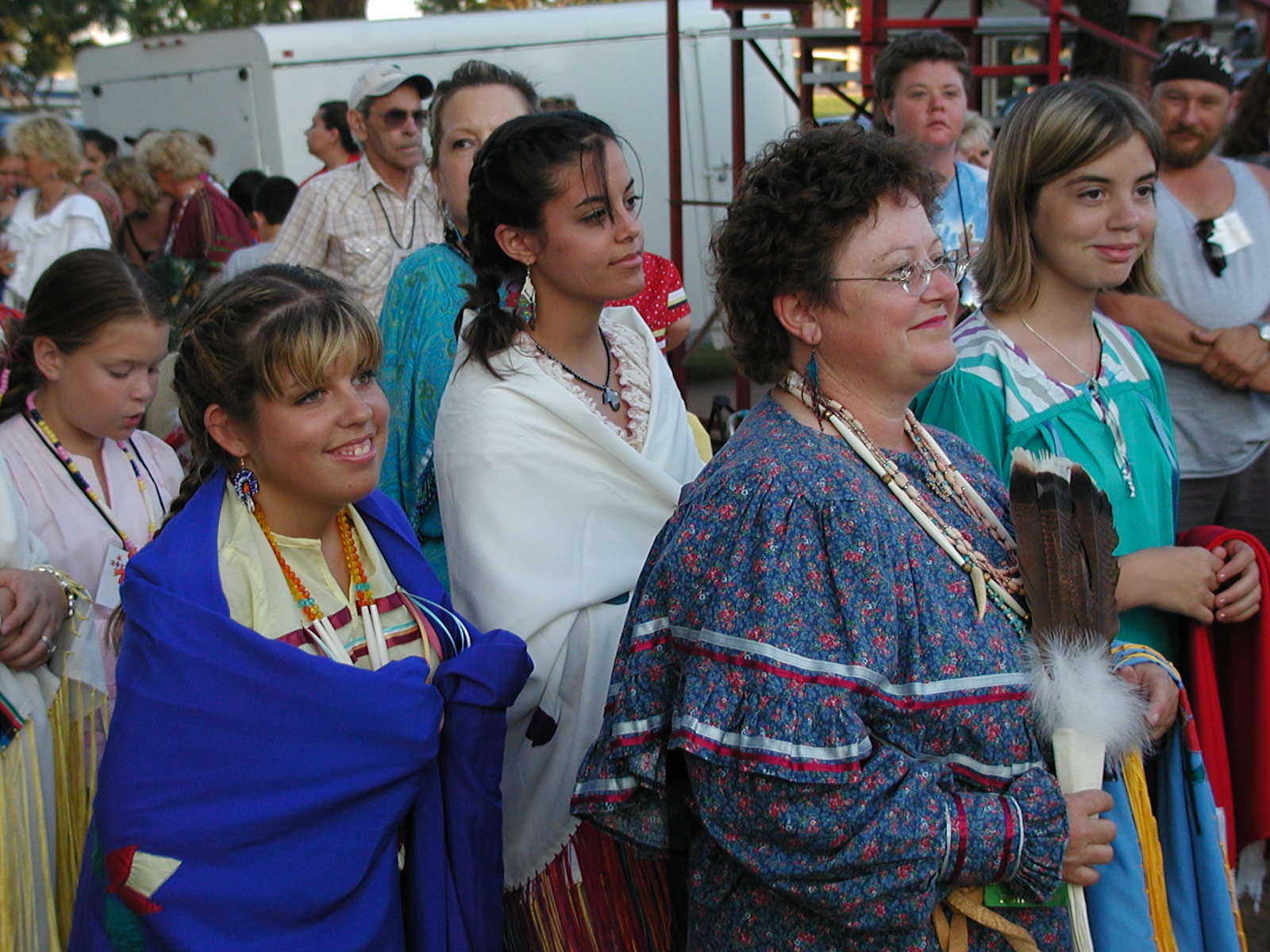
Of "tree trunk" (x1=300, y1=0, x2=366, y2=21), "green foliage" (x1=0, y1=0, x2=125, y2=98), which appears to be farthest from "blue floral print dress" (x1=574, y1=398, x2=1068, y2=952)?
"green foliage" (x1=0, y1=0, x2=125, y2=98)

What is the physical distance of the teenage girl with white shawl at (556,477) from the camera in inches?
91.7

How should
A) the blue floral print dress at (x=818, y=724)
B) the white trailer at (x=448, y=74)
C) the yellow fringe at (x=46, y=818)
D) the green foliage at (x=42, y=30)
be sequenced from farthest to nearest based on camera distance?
the green foliage at (x=42, y=30) < the white trailer at (x=448, y=74) < the yellow fringe at (x=46, y=818) < the blue floral print dress at (x=818, y=724)

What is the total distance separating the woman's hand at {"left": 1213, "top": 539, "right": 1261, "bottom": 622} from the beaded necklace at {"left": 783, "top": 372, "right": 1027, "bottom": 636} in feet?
1.74

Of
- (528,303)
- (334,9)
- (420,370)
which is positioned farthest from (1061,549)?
(334,9)

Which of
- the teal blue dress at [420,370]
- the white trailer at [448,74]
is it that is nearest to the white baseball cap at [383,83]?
the teal blue dress at [420,370]

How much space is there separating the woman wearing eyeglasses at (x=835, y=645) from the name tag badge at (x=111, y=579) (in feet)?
4.40

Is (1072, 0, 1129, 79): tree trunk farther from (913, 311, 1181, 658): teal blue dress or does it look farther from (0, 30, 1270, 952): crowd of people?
(913, 311, 1181, 658): teal blue dress

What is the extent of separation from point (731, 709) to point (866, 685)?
187 mm

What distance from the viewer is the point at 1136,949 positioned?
1.86 m

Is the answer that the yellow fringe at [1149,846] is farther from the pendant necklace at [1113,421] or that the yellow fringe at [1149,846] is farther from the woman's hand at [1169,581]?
the pendant necklace at [1113,421]

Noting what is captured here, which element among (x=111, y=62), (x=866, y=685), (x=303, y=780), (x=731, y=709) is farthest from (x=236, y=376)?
(x=111, y=62)

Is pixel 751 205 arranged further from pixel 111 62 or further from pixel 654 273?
pixel 111 62

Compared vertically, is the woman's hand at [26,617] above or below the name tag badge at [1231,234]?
below

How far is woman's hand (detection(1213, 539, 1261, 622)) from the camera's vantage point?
2.24 meters
